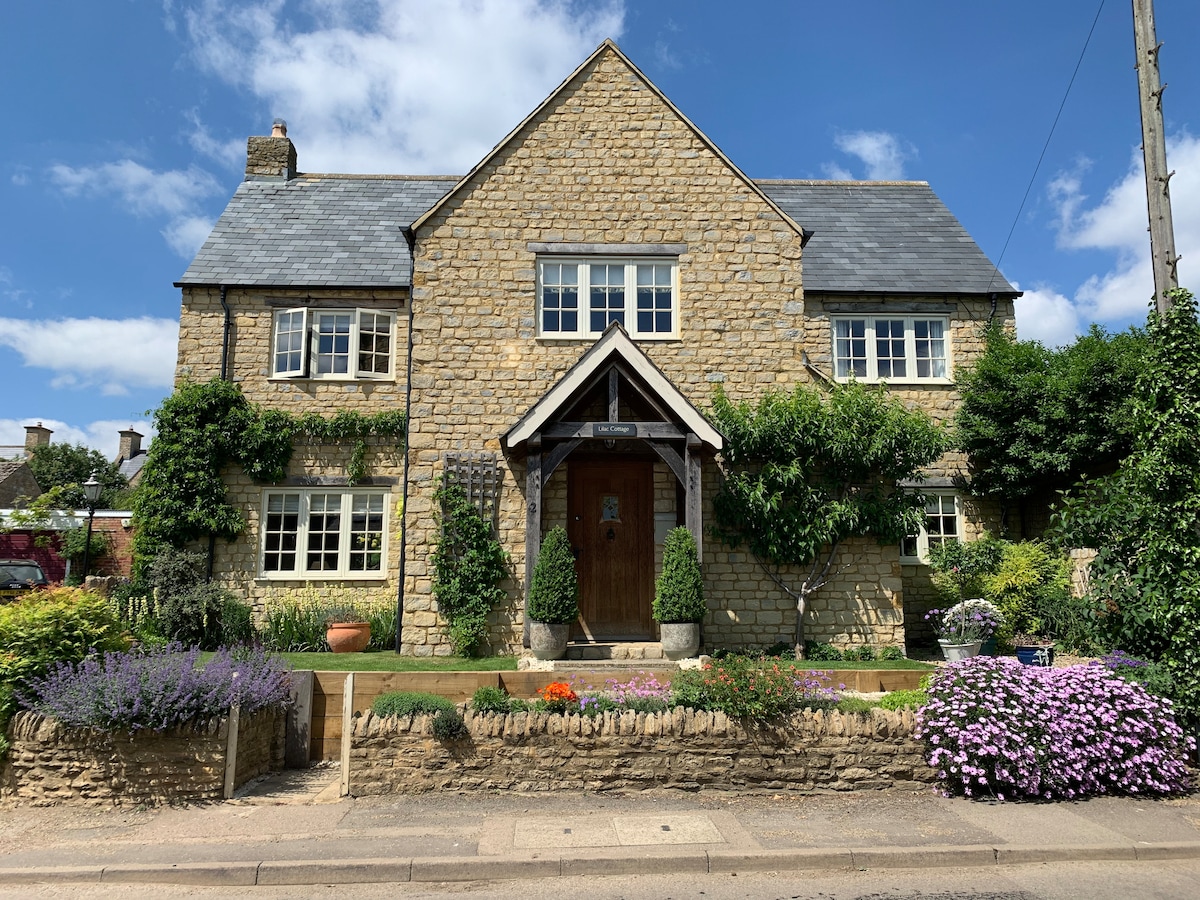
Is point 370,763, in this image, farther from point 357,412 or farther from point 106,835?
point 357,412

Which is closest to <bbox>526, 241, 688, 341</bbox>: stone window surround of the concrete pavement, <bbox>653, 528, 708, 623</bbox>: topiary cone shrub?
<bbox>653, 528, 708, 623</bbox>: topiary cone shrub

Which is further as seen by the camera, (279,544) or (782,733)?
(279,544)

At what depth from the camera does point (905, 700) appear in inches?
322

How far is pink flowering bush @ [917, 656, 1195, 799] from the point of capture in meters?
7.43

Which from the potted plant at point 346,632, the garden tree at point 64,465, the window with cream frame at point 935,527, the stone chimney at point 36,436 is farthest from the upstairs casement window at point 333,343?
the stone chimney at point 36,436

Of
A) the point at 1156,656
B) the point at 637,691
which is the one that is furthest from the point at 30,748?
the point at 1156,656

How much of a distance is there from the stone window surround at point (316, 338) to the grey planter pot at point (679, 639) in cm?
760

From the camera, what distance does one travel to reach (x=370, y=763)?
755cm

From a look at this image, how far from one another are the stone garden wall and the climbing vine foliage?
→ 25.5 feet

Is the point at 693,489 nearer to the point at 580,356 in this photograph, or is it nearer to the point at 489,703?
the point at 580,356

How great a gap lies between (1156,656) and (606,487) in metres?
7.36

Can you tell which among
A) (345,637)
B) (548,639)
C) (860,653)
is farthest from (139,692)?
(860,653)

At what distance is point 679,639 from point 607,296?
5.68 metres

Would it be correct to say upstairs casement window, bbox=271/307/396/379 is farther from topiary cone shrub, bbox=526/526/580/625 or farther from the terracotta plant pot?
topiary cone shrub, bbox=526/526/580/625
